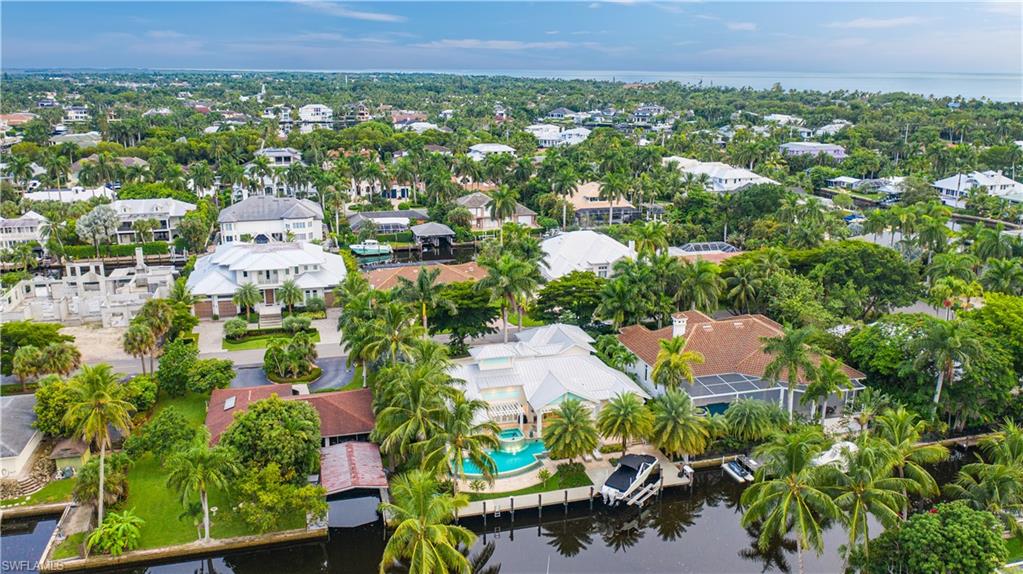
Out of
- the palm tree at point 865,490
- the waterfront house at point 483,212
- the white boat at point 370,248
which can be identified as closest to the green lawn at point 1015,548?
the palm tree at point 865,490

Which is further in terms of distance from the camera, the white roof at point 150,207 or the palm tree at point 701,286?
the white roof at point 150,207

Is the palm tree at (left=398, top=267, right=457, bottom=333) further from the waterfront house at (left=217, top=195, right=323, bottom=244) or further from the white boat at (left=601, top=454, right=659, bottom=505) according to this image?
the waterfront house at (left=217, top=195, right=323, bottom=244)

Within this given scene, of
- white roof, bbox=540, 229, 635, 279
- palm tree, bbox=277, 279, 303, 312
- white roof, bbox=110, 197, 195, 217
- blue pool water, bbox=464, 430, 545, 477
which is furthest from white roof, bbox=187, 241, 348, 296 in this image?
blue pool water, bbox=464, 430, 545, 477

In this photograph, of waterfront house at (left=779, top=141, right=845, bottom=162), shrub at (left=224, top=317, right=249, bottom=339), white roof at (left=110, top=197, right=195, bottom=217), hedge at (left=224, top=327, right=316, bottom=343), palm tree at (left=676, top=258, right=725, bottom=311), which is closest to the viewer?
palm tree at (left=676, top=258, right=725, bottom=311)

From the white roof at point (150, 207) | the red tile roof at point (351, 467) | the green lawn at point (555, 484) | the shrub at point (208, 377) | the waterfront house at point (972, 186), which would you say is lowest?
the green lawn at point (555, 484)

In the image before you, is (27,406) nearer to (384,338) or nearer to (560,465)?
(384,338)

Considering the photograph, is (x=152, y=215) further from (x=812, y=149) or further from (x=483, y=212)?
(x=812, y=149)

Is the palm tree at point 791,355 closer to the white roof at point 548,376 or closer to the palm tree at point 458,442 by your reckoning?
the white roof at point 548,376
